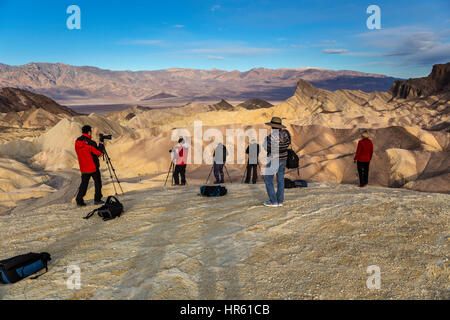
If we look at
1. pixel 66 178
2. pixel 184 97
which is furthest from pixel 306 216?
pixel 184 97

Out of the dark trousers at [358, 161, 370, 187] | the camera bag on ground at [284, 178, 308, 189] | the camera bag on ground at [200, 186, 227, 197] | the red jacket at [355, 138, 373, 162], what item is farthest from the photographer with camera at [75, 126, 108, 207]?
the dark trousers at [358, 161, 370, 187]

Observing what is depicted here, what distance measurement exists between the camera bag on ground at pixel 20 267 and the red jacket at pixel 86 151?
3.17 metres

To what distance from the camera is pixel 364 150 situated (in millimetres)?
8859

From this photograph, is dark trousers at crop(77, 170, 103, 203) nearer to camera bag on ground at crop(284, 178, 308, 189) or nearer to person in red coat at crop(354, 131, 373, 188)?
camera bag on ground at crop(284, 178, 308, 189)

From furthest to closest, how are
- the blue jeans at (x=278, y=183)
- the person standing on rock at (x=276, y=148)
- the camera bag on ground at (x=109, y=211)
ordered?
the camera bag on ground at (x=109, y=211)
the blue jeans at (x=278, y=183)
the person standing on rock at (x=276, y=148)

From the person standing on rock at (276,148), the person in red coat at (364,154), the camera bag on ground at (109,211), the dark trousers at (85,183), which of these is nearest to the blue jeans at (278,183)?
the person standing on rock at (276,148)

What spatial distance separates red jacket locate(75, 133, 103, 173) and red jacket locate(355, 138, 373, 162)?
7400 mm

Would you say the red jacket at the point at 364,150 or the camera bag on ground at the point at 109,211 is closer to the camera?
the camera bag on ground at the point at 109,211

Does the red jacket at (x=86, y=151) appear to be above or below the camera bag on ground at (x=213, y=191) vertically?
above

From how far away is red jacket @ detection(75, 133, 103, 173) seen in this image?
658 cm

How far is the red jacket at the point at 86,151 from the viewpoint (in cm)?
658

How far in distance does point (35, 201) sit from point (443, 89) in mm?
65472

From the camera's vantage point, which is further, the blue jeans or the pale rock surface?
the blue jeans

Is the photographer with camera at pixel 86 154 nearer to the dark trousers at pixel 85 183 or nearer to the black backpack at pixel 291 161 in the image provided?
the dark trousers at pixel 85 183
